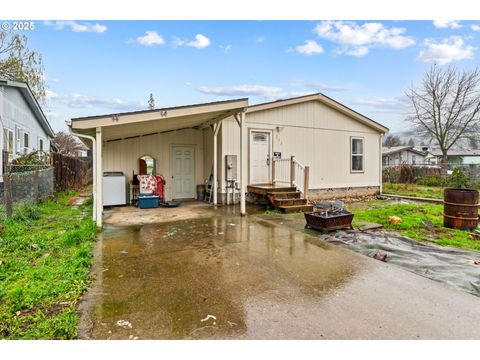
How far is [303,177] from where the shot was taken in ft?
30.5

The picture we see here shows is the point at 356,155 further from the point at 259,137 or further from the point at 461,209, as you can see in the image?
the point at 461,209

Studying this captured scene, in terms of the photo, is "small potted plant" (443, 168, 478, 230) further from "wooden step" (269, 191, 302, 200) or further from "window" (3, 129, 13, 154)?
"window" (3, 129, 13, 154)

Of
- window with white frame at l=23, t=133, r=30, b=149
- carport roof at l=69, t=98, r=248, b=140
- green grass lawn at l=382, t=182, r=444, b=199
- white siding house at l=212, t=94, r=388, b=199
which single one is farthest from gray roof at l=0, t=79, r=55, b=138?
green grass lawn at l=382, t=182, r=444, b=199

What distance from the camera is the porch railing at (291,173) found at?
29.2ft

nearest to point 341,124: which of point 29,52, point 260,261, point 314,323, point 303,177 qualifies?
point 303,177

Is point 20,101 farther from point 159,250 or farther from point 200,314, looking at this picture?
point 200,314

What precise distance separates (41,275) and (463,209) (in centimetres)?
741

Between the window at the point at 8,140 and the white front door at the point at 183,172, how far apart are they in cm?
550

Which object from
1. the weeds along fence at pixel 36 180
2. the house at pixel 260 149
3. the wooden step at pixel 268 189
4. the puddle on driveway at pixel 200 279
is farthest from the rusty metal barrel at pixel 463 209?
the weeds along fence at pixel 36 180

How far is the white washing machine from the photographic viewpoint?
8.61 m

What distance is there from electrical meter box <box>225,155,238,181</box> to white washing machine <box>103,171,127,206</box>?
10.5ft

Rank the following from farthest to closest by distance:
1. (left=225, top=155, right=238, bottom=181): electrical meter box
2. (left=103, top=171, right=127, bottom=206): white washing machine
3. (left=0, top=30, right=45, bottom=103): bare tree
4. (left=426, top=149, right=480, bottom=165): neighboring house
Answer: (left=426, top=149, right=480, bottom=165): neighboring house
(left=0, top=30, right=45, bottom=103): bare tree
(left=225, top=155, right=238, bottom=181): electrical meter box
(left=103, top=171, right=127, bottom=206): white washing machine

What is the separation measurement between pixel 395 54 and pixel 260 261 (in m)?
9.89

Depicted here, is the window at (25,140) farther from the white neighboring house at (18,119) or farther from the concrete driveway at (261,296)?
the concrete driveway at (261,296)
